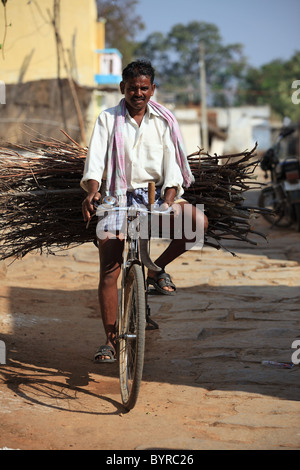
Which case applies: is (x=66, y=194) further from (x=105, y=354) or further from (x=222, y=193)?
(x=105, y=354)

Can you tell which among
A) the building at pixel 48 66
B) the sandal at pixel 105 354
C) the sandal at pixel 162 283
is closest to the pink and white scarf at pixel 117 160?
the sandal at pixel 162 283

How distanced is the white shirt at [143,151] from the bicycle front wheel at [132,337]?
1.92 ft

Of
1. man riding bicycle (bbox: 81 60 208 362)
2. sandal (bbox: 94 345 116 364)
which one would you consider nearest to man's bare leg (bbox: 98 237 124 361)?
man riding bicycle (bbox: 81 60 208 362)

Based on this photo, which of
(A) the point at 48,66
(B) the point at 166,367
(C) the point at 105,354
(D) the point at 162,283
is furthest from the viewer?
(A) the point at 48,66

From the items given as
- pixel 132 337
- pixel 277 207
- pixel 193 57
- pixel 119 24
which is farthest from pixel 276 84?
pixel 132 337

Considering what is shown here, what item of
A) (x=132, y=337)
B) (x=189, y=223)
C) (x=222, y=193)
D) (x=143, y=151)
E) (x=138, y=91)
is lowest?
(x=132, y=337)

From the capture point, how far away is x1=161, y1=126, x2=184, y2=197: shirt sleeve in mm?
3965

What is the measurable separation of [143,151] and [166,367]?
145 centimetres

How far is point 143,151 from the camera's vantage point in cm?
399

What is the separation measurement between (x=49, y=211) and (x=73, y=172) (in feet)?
1.01

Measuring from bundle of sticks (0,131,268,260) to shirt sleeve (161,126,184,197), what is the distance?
42 centimetres

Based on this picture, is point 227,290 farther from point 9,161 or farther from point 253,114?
point 253,114

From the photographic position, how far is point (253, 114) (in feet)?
167
